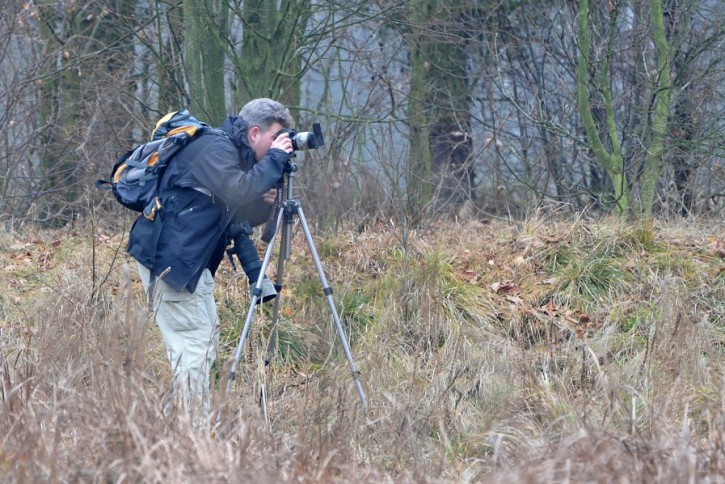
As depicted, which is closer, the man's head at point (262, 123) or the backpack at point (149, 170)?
the backpack at point (149, 170)

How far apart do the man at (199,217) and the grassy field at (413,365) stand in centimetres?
23

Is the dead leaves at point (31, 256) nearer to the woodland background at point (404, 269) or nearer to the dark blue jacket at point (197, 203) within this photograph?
the woodland background at point (404, 269)

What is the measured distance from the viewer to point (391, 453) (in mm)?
4363

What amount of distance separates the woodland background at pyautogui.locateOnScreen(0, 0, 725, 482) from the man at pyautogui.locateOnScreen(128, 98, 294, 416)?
0.24 metres

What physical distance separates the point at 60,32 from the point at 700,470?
33.6ft

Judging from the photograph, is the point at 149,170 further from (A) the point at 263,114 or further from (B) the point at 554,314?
(B) the point at 554,314

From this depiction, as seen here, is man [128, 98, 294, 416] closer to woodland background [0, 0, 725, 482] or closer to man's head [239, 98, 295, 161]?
man's head [239, 98, 295, 161]

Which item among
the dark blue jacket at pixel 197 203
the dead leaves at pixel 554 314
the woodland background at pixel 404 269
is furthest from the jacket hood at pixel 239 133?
the dead leaves at pixel 554 314

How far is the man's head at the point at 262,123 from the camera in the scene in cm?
514

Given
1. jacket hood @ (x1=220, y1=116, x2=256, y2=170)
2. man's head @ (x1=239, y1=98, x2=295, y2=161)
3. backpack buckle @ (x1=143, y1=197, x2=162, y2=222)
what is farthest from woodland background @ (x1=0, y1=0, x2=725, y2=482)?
man's head @ (x1=239, y1=98, x2=295, y2=161)

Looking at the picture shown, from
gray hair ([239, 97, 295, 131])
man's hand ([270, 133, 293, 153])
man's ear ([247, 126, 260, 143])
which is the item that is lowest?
man's hand ([270, 133, 293, 153])

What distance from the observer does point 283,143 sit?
5.04m

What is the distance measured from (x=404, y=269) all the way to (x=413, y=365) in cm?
126

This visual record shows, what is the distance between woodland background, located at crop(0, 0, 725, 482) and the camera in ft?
12.8
